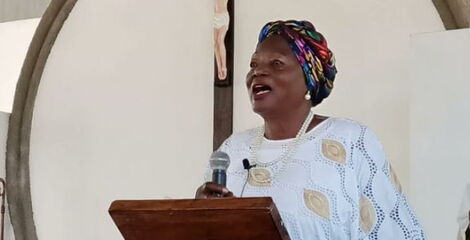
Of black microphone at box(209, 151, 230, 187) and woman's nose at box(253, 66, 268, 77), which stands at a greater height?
woman's nose at box(253, 66, 268, 77)

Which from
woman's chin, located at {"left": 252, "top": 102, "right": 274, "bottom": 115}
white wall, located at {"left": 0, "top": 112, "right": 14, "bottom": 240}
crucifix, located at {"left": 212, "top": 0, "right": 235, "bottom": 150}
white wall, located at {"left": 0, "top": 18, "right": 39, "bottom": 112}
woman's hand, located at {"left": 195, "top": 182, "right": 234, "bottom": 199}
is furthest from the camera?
white wall, located at {"left": 0, "top": 18, "right": 39, "bottom": 112}

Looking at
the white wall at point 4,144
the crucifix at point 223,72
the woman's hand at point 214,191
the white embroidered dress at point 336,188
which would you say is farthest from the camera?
the white wall at point 4,144

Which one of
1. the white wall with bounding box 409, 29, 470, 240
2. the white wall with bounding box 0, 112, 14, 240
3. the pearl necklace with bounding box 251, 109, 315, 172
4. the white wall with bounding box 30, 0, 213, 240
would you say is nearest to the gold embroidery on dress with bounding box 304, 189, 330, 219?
the pearl necklace with bounding box 251, 109, 315, 172

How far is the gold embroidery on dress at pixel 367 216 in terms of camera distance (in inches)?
72.6

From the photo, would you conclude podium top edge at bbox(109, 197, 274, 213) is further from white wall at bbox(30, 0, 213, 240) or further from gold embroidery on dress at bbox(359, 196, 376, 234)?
white wall at bbox(30, 0, 213, 240)

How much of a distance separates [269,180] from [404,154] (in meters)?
1.14

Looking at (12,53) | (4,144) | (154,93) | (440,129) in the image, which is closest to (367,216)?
(440,129)

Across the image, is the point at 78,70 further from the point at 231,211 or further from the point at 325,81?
the point at 231,211

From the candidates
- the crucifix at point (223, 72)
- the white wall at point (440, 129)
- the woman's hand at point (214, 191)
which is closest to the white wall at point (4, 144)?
the crucifix at point (223, 72)

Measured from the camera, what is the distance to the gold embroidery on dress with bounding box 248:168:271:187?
1892 millimetres

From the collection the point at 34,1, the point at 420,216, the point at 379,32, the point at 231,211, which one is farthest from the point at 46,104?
the point at 231,211

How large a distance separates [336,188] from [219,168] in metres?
0.29

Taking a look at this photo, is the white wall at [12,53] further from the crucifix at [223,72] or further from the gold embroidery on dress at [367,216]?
the gold embroidery on dress at [367,216]

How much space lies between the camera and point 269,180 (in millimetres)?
1894
